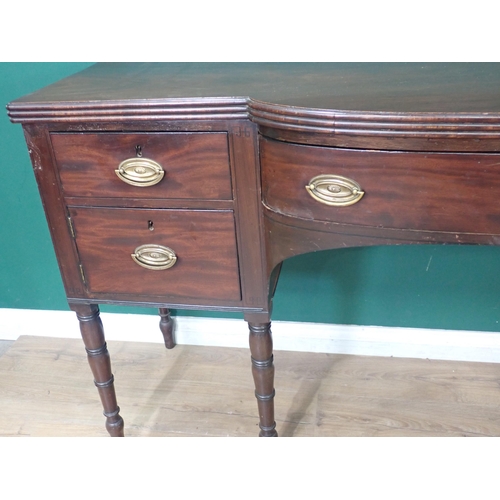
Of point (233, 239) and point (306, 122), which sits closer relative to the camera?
point (306, 122)

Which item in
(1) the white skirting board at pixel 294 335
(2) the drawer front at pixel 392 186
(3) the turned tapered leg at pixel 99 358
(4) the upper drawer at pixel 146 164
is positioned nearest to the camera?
(2) the drawer front at pixel 392 186

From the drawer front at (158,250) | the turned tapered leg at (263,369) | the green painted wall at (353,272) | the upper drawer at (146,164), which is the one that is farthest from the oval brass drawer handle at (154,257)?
the green painted wall at (353,272)

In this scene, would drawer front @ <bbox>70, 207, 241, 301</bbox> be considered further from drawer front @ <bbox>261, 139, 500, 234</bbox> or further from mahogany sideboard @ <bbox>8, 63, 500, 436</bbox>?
drawer front @ <bbox>261, 139, 500, 234</bbox>

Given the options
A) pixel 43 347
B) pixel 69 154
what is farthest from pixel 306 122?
pixel 43 347

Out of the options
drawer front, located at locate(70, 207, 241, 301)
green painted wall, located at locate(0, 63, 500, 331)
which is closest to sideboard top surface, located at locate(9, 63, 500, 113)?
drawer front, located at locate(70, 207, 241, 301)

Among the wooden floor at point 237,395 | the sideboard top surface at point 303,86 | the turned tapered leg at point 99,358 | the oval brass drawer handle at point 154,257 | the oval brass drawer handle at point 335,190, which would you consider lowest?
the wooden floor at point 237,395

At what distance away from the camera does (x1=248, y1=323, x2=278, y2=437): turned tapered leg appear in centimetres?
121

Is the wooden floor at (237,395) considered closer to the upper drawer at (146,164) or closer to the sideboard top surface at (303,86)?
the upper drawer at (146,164)

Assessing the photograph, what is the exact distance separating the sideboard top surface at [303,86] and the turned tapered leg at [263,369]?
18.8 inches

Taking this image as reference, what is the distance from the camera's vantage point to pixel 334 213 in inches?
38.2

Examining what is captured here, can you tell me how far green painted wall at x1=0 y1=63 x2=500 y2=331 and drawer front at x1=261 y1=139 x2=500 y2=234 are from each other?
614 mm

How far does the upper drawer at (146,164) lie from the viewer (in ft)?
3.36
